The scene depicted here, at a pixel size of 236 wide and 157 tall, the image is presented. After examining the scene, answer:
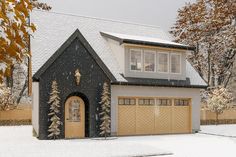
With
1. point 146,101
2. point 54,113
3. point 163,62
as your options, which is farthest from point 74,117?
point 163,62

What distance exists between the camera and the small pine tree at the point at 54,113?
63.3 feet

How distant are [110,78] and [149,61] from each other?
371 centimetres

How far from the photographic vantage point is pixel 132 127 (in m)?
22.8

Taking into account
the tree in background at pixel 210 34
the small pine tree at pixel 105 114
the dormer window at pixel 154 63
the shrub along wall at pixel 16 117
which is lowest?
the shrub along wall at pixel 16 117

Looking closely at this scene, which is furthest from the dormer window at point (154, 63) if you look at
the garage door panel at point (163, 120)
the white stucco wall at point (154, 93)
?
the garage door panel at point (163, 120)

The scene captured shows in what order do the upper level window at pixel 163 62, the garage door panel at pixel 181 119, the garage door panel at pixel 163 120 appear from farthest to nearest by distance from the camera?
1. the garage door panel at pixel 181 119
2. the upper level window at pixel 163 62
3. the garage door panel at pixel 163 120

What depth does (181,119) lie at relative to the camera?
81.4 ft

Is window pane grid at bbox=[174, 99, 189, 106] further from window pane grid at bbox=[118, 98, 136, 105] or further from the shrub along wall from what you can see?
the shrub along wall

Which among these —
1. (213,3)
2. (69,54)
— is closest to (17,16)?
(69,54)

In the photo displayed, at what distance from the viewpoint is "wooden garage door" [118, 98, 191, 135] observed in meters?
22.6

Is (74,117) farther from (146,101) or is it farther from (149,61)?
(149,61)

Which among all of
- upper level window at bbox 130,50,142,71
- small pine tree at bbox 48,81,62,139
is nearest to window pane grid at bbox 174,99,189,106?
upper level window at bbox 130,50,142,71

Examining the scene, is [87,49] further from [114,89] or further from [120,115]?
[120,115]

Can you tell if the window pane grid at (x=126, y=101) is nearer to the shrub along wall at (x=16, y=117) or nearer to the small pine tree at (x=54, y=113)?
the small pine tree at (x=54, y=113)
